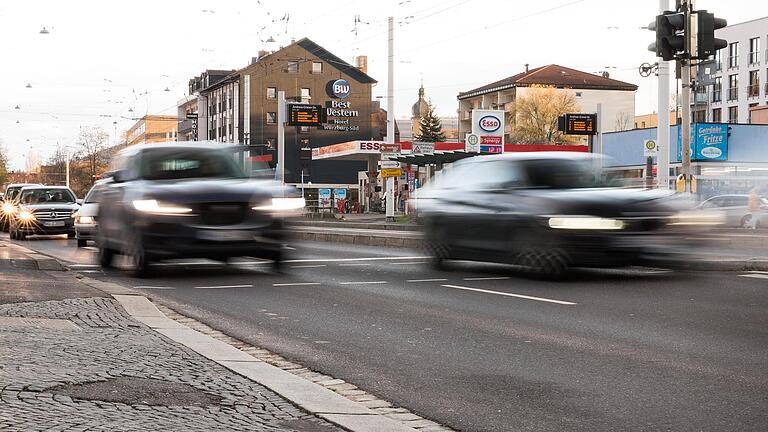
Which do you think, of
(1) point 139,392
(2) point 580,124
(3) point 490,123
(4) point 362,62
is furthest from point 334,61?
(1) point 139,392

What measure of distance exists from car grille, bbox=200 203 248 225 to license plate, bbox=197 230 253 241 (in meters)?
0.12

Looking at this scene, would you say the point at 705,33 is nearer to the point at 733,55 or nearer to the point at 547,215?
the point at 547,215

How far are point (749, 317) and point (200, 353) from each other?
16.8ft

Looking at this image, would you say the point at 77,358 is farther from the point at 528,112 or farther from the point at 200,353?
the point at 528,112

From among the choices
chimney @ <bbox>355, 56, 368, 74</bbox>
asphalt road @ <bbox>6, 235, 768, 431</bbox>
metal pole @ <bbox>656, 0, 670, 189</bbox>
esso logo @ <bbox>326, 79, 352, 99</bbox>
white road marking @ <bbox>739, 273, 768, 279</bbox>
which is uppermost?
chimney @ <bbox>355, 56, 368, 74</bbox>

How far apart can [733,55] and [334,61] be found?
125 ft

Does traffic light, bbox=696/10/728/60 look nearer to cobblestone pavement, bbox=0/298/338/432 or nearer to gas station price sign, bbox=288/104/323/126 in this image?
cobblestone pavement, bbox=0/298/338/432

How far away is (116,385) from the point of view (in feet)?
18.6

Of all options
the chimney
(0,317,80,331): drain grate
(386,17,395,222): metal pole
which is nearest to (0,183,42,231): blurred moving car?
(386,17,395,222): metal pole

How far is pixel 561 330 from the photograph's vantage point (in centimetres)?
Result: 867

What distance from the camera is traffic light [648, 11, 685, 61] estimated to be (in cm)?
1742

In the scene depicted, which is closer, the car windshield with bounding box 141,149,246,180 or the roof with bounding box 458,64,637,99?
the car windshield with bounding box 141,149,246,180

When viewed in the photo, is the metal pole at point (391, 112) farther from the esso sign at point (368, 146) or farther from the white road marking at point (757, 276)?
the white road marking at point (757, 276)

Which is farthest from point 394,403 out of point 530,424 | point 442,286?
point 442,286
